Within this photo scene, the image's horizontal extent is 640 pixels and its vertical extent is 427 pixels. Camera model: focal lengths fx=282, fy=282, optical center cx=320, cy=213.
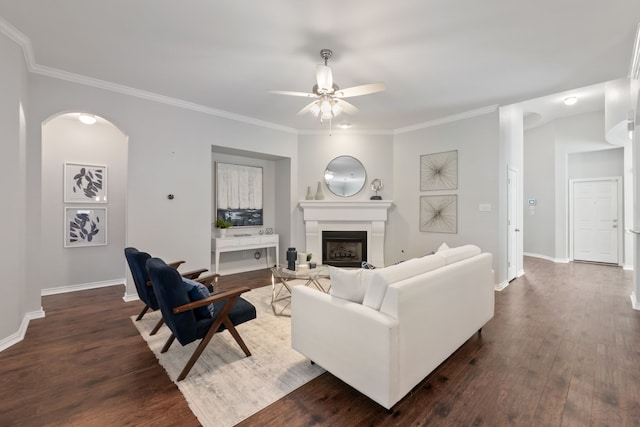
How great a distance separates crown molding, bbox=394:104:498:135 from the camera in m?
4.48

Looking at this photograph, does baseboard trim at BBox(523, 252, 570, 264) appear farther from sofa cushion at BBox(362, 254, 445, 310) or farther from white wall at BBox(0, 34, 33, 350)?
white wall at BBox(0, 34, 33, 350)

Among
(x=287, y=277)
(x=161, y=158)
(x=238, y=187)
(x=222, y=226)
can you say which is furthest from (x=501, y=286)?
(x=161, y=158)

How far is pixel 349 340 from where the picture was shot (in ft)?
6.04

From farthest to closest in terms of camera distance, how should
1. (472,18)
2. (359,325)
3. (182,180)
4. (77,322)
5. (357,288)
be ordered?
(182,180) → (77,322) → (472,18) → (357,288) → (359,325)

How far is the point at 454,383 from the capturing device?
6.76ft

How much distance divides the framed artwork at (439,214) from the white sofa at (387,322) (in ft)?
8.87

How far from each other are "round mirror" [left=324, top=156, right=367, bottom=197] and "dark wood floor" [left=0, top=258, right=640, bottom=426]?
338cm

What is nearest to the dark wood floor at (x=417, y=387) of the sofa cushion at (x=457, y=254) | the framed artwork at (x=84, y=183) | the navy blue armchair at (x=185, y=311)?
the navy blue armchair at (x=185, y=311)

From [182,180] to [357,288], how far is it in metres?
3.47

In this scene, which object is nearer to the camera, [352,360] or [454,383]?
[352,360]

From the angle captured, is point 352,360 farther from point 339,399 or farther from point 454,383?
point 454,383

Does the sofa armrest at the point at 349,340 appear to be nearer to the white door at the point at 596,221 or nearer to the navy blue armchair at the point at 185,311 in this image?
the navy blue armchair at the point at 185,311

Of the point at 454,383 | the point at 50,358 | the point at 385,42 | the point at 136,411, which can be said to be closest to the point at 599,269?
the point at 454,383

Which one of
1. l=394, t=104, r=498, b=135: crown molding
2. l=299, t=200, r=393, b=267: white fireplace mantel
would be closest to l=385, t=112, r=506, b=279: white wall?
l=394, t=104, r=498, b=135: crown molding
